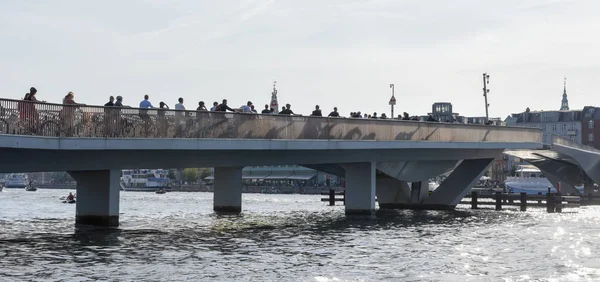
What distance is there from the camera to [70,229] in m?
45.1

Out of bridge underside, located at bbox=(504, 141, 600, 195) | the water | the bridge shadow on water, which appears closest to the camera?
the water

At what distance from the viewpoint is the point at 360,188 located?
60.2m

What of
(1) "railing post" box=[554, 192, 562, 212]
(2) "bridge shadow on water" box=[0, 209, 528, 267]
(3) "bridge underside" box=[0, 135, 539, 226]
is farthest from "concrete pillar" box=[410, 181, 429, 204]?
(2) "bridge shadow on water" box=[0, 209, 528, 267]

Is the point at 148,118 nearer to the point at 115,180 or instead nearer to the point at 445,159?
the point at 115,180

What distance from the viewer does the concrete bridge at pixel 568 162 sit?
8534cm

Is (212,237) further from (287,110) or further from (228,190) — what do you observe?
(228,190)

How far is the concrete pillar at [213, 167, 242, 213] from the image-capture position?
62.6 m

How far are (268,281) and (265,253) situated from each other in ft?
25.3

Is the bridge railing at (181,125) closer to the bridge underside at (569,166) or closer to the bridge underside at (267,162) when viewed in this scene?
the bridge underside at (267,162)

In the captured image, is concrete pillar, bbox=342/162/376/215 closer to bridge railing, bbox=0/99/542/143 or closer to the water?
bridge railing, bbox=0/99/542/143

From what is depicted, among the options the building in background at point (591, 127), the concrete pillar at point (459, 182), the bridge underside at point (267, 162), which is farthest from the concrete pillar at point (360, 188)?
the building in background at point (591, 127)

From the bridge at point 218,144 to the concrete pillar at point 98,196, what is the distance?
5 cm

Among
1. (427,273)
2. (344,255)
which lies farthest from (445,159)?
(427,273)

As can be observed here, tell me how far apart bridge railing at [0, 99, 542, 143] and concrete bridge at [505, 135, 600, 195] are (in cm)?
3230
